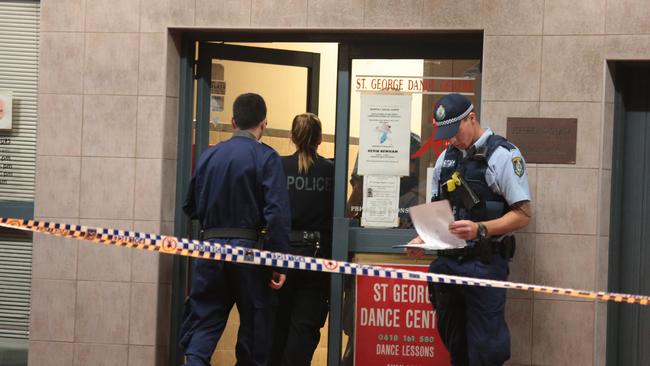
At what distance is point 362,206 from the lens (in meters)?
7.19

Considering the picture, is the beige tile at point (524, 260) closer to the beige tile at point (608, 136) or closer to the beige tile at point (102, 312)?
the beige tile at point (608, 136)

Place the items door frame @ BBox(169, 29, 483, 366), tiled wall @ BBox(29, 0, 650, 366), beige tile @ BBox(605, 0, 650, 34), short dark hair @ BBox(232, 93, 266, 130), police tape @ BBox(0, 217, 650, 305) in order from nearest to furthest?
police tape @ BBox(0, 217, 650, 305), short dark hair @ BBox(232, 93, 266, 130), beige tile @ BBox(605, 0, 650, 34), tiled wall @ BBox(29, 0, 650, 366), door frame @ BBox(169, 29, 483, 366)

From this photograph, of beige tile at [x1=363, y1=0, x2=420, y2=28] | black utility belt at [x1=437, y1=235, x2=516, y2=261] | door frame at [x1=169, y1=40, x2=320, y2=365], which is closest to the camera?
black utility belt at [x1=437, y1=235, x2=516, y2=261]

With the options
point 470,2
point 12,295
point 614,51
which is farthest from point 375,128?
point 12,295

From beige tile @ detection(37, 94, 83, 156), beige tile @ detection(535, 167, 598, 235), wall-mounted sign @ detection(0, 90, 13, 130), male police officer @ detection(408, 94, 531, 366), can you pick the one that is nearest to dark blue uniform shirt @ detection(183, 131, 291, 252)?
male police officer @ detection(408, 94, 531, 366)

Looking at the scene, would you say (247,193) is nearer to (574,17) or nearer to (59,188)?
(59,188)

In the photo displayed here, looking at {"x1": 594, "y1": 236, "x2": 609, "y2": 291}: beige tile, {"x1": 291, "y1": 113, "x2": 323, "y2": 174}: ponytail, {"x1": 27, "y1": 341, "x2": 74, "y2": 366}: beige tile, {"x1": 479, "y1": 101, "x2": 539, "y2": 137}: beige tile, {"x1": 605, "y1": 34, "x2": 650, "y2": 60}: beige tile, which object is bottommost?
{"x1": 27, "y1": 341, "x2": 74, "y2": 366}: beige tile

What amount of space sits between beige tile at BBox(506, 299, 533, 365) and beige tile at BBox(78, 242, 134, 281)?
102 inches

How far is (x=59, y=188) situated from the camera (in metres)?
7.14

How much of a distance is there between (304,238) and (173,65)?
1.50m

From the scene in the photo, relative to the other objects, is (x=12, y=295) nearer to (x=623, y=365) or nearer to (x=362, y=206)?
(x=362, y=206)

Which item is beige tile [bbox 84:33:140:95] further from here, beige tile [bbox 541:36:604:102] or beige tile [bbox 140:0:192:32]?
beige tile [bbox 541:36:604:102]

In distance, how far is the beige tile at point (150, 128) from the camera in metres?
7.05

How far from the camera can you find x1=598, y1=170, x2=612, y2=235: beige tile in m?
6.57
